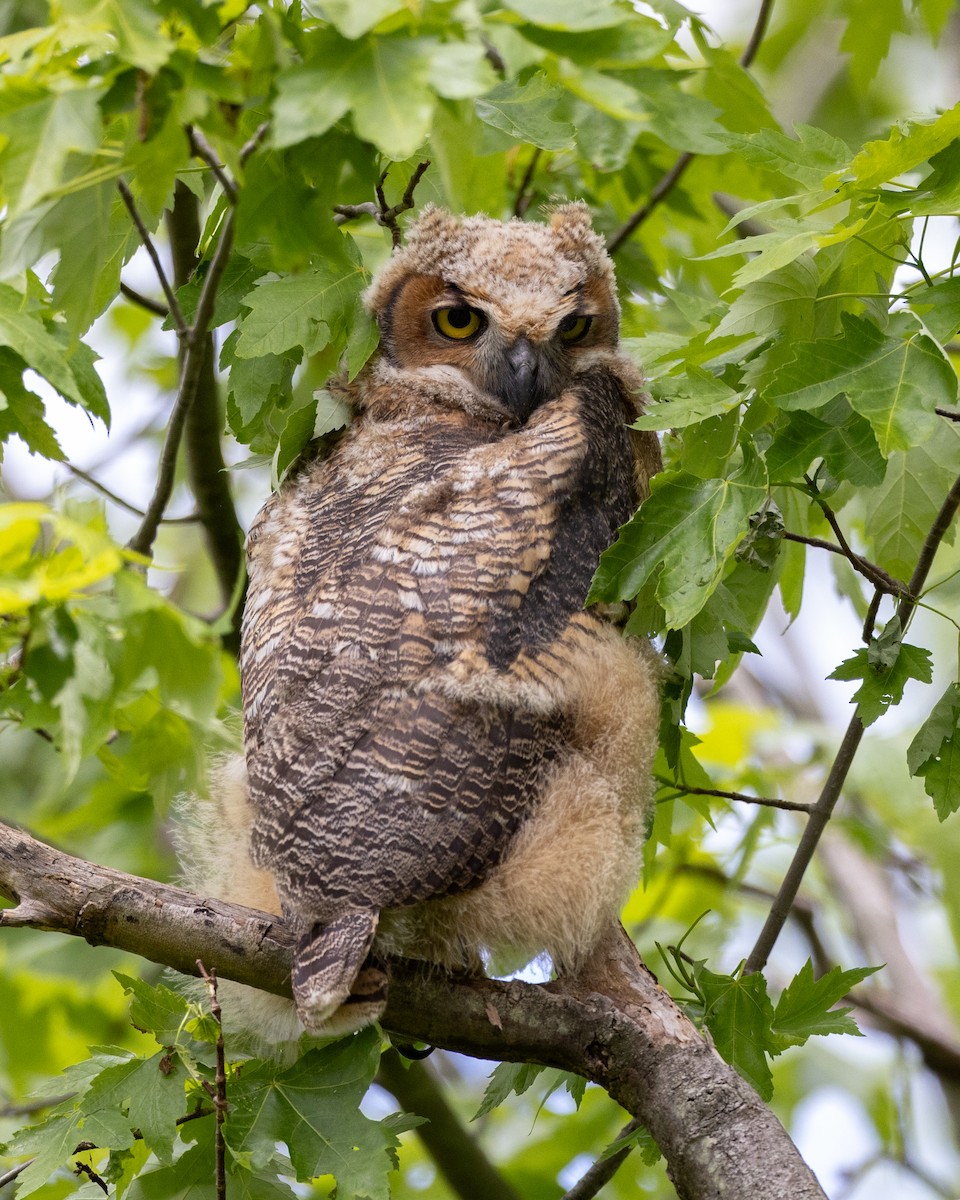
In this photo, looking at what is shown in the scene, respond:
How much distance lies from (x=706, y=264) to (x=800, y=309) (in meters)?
2.03

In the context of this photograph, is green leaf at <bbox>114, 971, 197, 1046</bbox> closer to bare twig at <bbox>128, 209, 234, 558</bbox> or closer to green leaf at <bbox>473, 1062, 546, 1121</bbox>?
green leaf at <bbox>473, 1062, 546, 1121</bbox>

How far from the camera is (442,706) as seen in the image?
2.90m

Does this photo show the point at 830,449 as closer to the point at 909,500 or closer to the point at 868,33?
the point at 909,500

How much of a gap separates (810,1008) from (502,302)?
2.19m

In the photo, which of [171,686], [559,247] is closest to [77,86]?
[171,686]

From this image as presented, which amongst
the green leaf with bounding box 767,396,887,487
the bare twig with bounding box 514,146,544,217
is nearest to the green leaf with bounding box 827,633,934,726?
the green leaf with bounding box 767,396,887,487

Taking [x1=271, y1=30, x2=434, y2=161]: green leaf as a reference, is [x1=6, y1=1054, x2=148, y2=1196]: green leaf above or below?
below

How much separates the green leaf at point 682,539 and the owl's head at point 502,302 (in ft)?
3.74

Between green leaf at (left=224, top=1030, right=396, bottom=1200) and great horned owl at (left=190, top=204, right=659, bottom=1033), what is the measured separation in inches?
10.9

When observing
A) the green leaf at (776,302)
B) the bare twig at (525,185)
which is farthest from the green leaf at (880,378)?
the bare twig at (525,185)

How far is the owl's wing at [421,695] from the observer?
2789mm

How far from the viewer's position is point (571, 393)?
12.5ft

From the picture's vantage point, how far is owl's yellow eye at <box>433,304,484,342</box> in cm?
411

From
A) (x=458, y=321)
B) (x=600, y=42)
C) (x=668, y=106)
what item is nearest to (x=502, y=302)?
(x=458, y=321)
